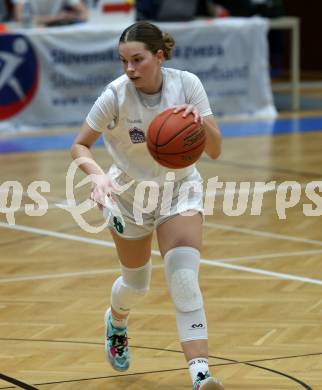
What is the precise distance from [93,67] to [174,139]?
988cm

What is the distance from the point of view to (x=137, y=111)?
15.7 feet

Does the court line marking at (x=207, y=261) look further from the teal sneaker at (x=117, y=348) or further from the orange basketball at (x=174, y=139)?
the orange basketball at (x=174, y=139)

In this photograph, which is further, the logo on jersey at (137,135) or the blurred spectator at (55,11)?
the blurred spectator at (55,11)

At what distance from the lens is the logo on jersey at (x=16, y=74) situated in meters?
13.6

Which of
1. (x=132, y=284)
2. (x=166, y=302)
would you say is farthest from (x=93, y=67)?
(x=132, y=284)

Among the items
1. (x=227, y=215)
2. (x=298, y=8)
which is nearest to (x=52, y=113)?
(x=227, y=215)

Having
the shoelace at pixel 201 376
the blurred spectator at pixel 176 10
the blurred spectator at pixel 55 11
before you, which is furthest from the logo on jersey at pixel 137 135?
the blurred spectator at pixel 176 10

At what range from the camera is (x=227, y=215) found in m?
9.04

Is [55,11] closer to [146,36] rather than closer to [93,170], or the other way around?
[146,36]

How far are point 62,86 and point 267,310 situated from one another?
8.49 metres

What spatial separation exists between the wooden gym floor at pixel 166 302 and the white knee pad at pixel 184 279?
20.0 inches

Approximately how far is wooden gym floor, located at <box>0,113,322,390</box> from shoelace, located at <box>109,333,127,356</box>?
0.13 m

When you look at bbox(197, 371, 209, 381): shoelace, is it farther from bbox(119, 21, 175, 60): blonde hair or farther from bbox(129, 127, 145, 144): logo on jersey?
bbox(119, 21, 175, 60): blonde hair

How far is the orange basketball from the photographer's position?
4.47 m
